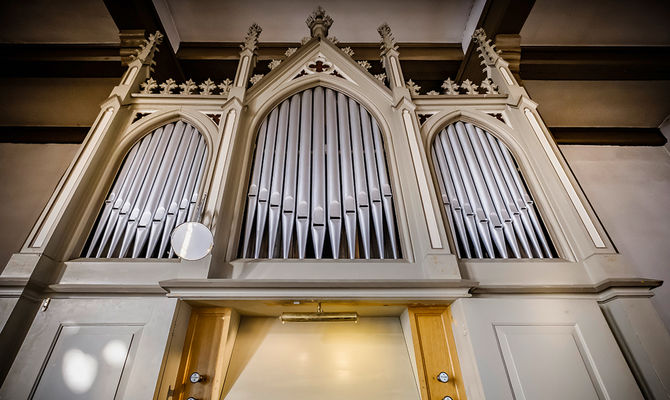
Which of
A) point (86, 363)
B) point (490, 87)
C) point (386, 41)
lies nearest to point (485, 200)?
point (490, 87)

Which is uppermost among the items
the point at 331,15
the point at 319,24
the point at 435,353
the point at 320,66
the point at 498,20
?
the point at 331,15

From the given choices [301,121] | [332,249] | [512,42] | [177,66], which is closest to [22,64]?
[177,66]

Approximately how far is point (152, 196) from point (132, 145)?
0.91 meters

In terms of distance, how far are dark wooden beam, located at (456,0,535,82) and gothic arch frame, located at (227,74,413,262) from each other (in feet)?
6.90

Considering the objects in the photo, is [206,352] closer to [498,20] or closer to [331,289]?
[331,289]

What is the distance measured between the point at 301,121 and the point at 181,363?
255 cm

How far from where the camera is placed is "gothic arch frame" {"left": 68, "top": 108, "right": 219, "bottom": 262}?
110 inches

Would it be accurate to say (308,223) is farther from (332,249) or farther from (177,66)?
(177,66)

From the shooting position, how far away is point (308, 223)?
275 cm

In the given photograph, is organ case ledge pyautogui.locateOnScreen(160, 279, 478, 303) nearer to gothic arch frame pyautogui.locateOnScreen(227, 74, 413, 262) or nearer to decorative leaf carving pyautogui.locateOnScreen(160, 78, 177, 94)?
gothic arch frame pyautogui.locateOnScreen(227, 74, 413, 262)

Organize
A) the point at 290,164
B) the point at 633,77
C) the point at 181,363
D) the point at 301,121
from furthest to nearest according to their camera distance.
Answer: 1. the point at 633,77
2. the point at 301,121
3. the point at 290,164
4. the point at 181,363

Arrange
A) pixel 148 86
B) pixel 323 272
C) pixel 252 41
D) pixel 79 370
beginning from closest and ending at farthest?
pixel 79 370 < pixel 323 272 < pixel 148 86 < pixel 252 41

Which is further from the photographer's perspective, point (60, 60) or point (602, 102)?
point (602, 102)

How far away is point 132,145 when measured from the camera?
347 centimetres
